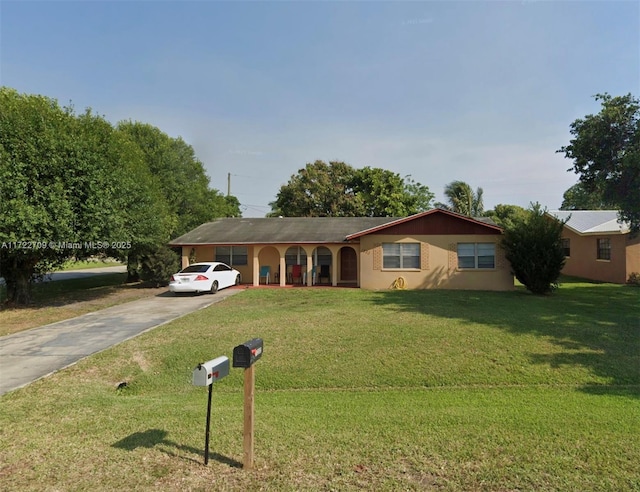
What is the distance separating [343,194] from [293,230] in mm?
17344

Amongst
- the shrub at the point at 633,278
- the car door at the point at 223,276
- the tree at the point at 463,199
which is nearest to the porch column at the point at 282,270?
the car door at the point at 223,276

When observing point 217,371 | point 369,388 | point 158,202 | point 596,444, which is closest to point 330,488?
point 217,371

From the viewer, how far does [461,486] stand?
3129mm

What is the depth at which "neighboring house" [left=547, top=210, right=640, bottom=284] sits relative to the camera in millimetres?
19031

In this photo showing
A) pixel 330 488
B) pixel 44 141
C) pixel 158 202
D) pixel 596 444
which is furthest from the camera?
pixel 158 202

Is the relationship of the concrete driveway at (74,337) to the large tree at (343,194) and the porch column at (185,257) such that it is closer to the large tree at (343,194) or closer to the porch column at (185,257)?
the porch column at (185,257)

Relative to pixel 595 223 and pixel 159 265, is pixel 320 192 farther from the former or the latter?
pixel 595 223

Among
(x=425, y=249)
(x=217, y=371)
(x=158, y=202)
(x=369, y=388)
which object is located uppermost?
(x=158, y=202)

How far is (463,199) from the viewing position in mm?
37250

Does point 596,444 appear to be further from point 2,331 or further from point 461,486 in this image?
point 2,331

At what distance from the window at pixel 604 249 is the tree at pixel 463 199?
15199 millimetres

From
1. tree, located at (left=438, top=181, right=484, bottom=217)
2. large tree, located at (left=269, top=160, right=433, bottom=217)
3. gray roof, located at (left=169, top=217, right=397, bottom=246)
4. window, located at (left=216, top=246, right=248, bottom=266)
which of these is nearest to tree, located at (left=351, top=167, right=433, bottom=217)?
large tree, located at (left=269, top=160, right=433, bottom=217)

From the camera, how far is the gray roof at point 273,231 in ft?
63.2

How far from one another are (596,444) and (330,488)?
2918mm
